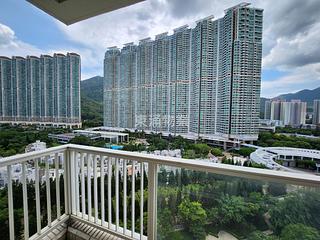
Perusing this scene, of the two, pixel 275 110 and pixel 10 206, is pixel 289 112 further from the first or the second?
pixel 10 206

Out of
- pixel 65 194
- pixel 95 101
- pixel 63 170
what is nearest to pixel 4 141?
pixel 63 170

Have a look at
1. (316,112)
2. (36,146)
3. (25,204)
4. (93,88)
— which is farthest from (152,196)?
(93,88)

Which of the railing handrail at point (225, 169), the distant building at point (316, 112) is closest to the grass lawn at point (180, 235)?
the railing handrail at point (225, 169)

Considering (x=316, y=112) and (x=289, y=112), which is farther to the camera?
(x=289, y=112)

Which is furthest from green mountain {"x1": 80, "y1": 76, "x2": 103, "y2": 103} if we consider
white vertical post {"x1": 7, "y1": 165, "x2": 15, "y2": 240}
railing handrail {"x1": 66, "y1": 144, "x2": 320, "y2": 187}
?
white vertical post {"x1": 7, "y1": 165, "x2": 15, "y2": 240}

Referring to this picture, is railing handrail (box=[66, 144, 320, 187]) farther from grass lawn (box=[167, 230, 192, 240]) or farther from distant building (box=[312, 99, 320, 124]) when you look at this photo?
distant building (box=[312, 99, 320, 124])

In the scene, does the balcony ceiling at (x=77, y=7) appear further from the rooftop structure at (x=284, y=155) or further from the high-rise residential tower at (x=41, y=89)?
the rooftop structure at (x=284, y=155)
